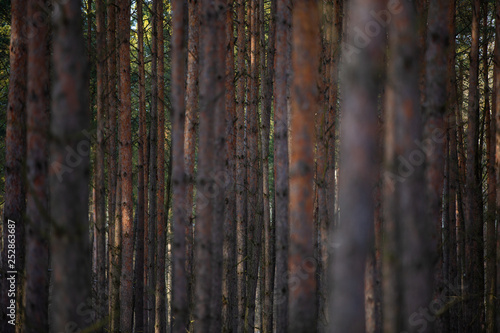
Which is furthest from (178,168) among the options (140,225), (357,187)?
(140,225)

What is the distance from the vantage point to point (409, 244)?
4.66 m

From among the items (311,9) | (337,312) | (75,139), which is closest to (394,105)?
(311,9)

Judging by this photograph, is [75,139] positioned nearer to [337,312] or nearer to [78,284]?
[78,284]

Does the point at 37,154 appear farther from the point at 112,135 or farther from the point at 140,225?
the point at 140,225

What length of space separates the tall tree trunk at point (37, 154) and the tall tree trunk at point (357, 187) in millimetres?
3203

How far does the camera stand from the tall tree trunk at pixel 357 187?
12.5 feet

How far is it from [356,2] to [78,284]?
11.2 ft

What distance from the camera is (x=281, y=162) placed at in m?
6.74

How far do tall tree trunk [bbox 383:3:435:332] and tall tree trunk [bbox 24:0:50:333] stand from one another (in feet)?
12.0

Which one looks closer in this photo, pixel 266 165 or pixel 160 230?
pixel 266 165

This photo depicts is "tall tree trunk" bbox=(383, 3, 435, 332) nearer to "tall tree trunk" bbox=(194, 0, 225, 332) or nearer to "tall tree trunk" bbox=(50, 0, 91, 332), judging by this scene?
"tall tree trunk" bbox=(194, 0, 225, 332)

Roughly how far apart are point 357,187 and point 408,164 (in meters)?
0.99

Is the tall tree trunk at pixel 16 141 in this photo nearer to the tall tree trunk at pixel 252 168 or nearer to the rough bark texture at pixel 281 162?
the rough bark texture at pixel 281 162

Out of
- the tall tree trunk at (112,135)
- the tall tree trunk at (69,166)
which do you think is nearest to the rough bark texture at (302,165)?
the tall tree trunk at (69,166)
